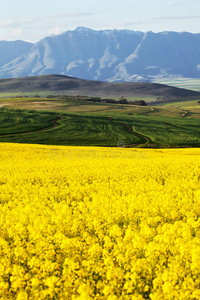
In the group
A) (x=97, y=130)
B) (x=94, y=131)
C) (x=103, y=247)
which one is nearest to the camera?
(x=103, y=247)

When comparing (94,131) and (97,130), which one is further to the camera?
(97,130)

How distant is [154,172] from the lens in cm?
2178

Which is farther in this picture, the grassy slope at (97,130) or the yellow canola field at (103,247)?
the grassy slope at (97,130)

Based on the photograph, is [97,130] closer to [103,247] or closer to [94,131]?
[94,131]

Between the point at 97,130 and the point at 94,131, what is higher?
the point at 97,130

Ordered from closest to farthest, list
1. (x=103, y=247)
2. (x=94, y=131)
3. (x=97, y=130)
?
(x=103, y=247) → (x=94, y=131) → (x=97, y=130)

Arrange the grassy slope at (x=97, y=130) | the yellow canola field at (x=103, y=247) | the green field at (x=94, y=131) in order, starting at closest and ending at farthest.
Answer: the yellow canola field at (x=103, y=247) < the green field at (x=94, y=131) < the grassy slope at (x=97, y=130)

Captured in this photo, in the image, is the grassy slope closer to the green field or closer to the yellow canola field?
the green field

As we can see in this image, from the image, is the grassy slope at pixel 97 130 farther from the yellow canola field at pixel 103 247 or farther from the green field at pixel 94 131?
the yellow canola field at pixel 103 247

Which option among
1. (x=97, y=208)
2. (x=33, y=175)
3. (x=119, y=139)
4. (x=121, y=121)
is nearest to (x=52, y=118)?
(x=121, y=121)

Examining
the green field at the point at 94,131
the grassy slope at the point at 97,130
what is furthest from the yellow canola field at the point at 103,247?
the grassy slope at the point at 97,130

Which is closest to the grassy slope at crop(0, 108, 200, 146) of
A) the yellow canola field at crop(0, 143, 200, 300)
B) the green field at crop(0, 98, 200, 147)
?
the green field at crop(0, 98, 200, 147)

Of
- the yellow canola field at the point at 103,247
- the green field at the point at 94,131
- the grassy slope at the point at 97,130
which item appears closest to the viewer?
the yellow canola field at the point at 103,247

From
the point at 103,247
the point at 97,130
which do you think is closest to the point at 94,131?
the point at 97,130
